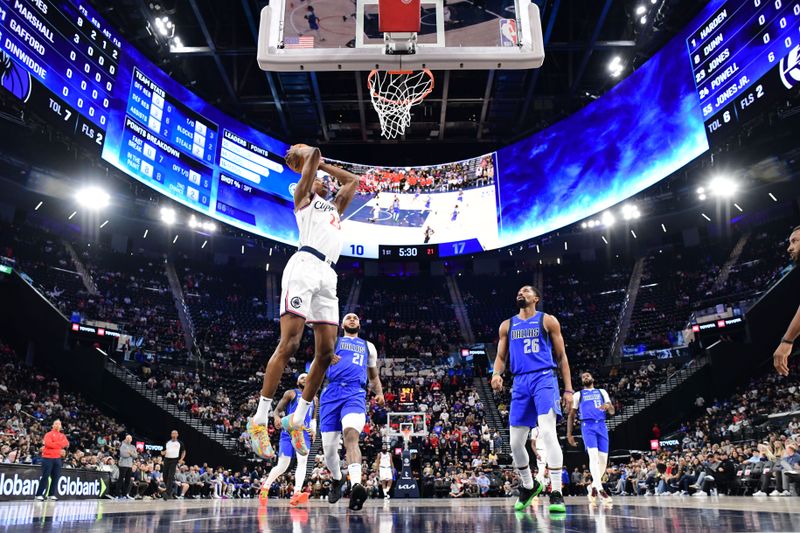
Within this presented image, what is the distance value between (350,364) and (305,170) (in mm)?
3144

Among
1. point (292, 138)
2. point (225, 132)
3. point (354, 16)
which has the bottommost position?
point (354, 16)

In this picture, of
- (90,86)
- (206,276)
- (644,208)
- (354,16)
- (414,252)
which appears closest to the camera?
(354,16)

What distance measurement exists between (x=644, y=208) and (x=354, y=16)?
1026 inches

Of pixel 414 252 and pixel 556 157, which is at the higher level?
pixel 556 157

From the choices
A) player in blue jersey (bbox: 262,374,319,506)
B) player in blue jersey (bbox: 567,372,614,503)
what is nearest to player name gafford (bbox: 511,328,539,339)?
player in blue jersey (bbox: 262,374,319,506)

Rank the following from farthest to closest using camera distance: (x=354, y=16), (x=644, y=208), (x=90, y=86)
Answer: (x=644, y=208), (x=90, y=86), (x=354, y=16)

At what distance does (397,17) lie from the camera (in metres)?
8.14

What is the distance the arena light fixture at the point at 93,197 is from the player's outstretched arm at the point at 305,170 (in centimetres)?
2639

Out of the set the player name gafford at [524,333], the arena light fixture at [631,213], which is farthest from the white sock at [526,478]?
the arena light fixture at [631,213]

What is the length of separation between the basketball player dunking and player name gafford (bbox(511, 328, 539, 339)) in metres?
2.55

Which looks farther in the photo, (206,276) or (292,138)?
(206,276)

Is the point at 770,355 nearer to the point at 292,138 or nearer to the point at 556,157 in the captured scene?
the point at 556,157

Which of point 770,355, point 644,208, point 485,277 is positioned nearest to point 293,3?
point 770,355

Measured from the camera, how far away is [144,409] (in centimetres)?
2302
